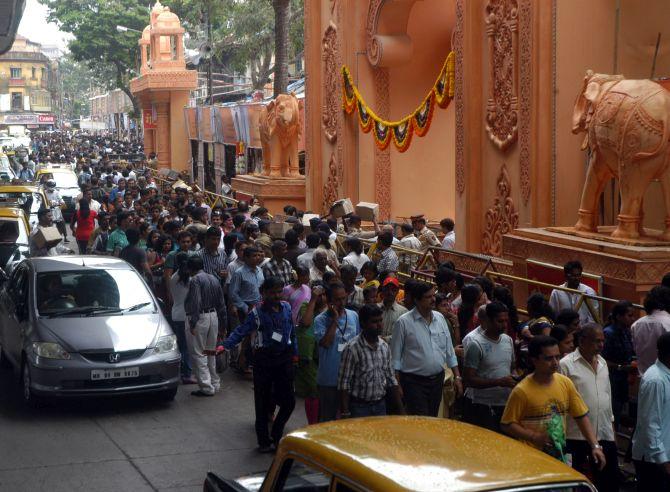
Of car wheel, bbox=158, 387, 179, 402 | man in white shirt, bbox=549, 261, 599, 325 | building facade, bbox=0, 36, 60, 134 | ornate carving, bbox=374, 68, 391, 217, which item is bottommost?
car wheel, bbox=158, 387, 179, 402

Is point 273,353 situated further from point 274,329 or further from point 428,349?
point 428,349

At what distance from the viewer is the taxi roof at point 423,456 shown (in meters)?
4.36

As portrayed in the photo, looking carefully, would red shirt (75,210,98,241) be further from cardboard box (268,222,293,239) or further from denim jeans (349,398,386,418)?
denim jeans (349,398,386,418)

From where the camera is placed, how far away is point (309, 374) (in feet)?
31.6

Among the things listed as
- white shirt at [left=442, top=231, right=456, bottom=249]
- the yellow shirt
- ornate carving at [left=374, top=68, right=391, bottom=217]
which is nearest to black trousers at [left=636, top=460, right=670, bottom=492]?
the yellow shirt

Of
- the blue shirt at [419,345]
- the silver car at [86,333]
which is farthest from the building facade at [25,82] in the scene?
the blue shirt at [419,345]

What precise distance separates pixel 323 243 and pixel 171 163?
36.9 m

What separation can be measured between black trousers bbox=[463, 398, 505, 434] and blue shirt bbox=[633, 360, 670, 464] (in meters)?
1.43

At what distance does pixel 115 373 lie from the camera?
10664 mm

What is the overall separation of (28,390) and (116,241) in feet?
18.2

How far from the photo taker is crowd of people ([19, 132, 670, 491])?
6527 mm

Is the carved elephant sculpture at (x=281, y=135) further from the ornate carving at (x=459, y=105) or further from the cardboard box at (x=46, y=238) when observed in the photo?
the cardboard box at (x=46, y=238)

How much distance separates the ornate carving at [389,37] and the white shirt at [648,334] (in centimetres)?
1393

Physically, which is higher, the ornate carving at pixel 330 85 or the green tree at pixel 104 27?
the green tree at pixel 104 27
